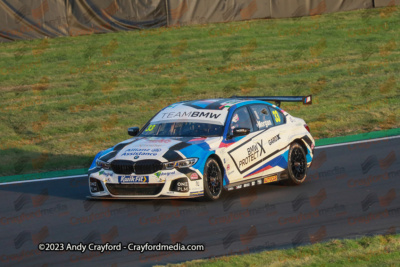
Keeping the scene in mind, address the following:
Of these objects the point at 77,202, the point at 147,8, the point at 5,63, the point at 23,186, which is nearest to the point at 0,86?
the point at 5,63

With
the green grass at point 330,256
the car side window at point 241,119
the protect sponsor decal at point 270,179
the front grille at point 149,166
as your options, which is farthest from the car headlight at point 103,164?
the green grass at point 330,256

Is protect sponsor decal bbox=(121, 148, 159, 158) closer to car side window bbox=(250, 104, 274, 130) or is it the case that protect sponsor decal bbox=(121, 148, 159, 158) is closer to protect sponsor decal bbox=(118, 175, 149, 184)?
protect sponsor decal bbox=(118, 175, 149, 184)

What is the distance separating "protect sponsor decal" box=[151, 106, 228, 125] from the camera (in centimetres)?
1125

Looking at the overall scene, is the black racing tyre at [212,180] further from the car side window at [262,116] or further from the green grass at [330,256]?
the green grass at [330,256]

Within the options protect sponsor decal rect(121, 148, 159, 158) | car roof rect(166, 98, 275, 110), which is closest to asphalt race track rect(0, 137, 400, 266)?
protect sponsor decal rect(121, 148, 159, 158)

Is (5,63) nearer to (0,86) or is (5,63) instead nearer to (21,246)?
(0,86)

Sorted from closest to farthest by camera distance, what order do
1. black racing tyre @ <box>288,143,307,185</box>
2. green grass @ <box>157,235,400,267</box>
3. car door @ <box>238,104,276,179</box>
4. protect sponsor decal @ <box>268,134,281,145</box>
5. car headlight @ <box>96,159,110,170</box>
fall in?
green grass @ <box>157,235,400,267</box>, car headlight @ <box>96,159,110,170</box>, car door @ <box>238,104,276,179</box>, protect sponsor decal @ <box>268,134,281,145</box>, black racing tyre @ <box>288,143,307,185</box>

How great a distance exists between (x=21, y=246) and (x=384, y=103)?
14.3m

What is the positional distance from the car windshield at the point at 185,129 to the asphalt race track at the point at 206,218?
1043 mm

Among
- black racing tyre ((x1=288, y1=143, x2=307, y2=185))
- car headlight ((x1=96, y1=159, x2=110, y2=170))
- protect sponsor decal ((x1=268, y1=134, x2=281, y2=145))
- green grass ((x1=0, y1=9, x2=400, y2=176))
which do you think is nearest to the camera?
car headlight ((x1=96, y1=159, x2=110, y2=170))

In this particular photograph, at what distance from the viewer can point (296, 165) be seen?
1189 centimetres

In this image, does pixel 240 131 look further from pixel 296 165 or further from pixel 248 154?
pixel 296 165

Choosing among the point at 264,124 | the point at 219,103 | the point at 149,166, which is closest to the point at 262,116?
the point at 264,124

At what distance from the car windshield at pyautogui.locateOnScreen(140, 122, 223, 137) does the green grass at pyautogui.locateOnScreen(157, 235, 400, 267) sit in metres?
4.10
